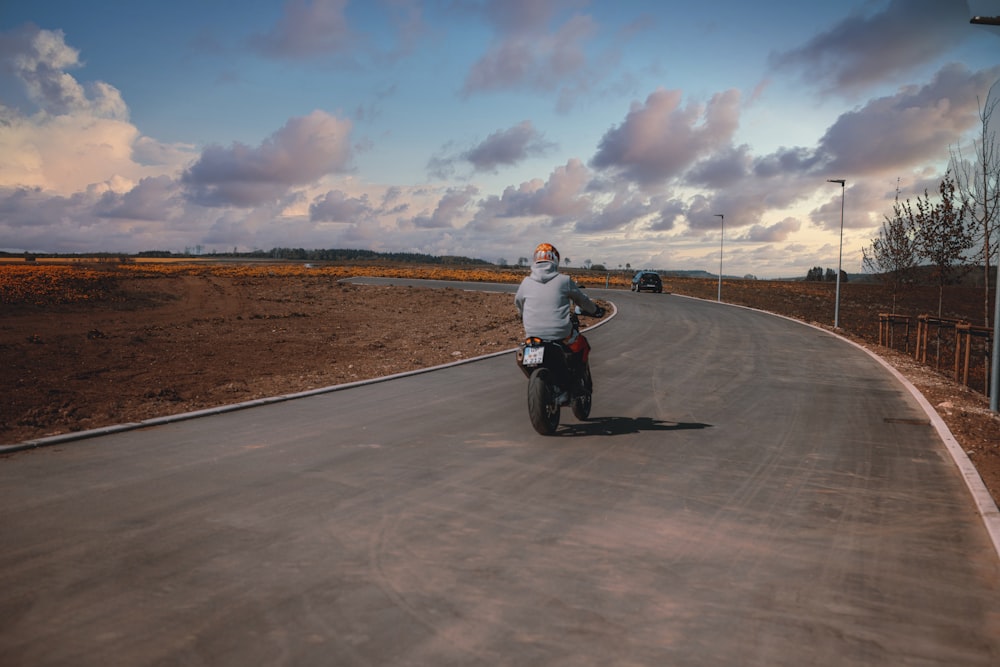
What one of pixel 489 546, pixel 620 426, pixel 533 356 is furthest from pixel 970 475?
pixel 489 546

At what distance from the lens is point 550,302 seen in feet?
26.4

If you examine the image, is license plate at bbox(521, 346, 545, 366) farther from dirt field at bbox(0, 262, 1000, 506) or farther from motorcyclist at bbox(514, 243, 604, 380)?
dirt field at bbox(0, 262, 1000, 506)

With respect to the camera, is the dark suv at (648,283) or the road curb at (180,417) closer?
the road curb at (180,417)

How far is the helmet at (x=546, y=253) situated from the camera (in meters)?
8.29

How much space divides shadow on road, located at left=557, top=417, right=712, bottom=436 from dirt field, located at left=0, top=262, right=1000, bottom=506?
134 inches

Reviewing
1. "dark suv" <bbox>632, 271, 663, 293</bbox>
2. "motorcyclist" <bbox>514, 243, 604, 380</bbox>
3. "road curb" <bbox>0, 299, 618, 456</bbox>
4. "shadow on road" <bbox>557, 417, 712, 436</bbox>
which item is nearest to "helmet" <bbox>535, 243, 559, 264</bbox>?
"motorcyclist" <bbox>514, 243, 604, 380</bbox>

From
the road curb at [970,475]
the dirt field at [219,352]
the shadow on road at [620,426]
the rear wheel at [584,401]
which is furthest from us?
the dirt field at [219,352]

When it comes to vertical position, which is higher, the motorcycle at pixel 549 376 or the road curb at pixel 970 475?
the motorcycle at pixel 549 376

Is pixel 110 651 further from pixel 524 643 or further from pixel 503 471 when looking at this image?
pixel 503 471

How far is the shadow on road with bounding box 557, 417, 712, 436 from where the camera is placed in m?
8.48

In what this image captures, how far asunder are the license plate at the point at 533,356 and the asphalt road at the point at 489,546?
0.95m

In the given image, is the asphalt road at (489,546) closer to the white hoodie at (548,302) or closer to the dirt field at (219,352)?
the white hoodie at (548,302)

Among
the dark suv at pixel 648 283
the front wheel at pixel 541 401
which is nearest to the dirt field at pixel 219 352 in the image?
the front wheel at pixel 541 401

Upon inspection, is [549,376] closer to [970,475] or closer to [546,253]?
[546,253]
